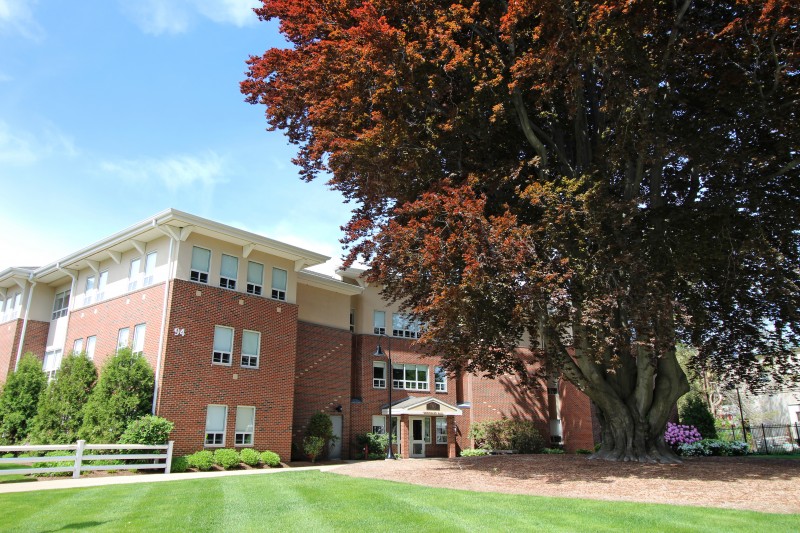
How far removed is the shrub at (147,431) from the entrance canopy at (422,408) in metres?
13.7

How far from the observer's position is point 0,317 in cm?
2928

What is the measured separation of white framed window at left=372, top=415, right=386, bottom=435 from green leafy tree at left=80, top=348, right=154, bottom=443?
535 inches

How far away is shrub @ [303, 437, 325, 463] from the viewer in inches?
961

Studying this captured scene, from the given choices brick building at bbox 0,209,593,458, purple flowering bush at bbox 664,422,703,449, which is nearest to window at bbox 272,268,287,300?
brick building at bbox 0,209,593,458

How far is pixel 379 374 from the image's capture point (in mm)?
31641

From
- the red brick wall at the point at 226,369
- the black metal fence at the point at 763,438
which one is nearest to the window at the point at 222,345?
the red brick wall at the point at 226,369

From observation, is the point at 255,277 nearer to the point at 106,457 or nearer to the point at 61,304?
the point at 106,457

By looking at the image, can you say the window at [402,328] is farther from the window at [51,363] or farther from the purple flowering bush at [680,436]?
the window at [51,363]

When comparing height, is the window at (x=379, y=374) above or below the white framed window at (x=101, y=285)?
below

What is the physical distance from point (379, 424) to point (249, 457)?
36.2 feet

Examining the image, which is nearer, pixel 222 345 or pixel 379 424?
pixel 222 345

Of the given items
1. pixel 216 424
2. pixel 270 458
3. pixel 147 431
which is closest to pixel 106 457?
pixel 147 431

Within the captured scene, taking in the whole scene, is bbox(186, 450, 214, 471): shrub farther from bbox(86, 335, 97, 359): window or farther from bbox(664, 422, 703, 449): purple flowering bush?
bbox(664, 422, 703, 449): purple flowering bush

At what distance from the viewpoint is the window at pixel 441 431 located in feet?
107
